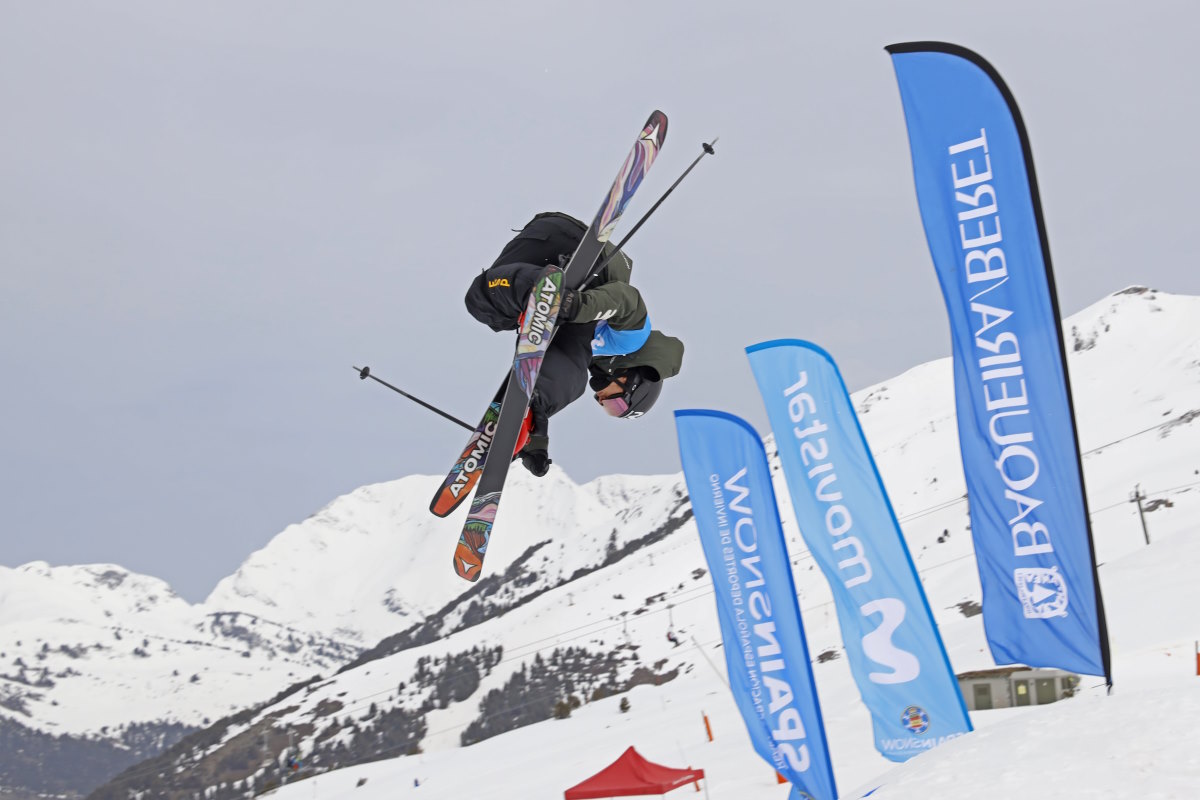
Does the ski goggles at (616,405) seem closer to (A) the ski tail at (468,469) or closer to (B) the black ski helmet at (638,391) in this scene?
(B) the black ski helmet at (638,391)

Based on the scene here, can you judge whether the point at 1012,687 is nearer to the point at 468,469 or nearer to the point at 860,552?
the point at 860,552

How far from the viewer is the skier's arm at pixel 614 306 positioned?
638cm

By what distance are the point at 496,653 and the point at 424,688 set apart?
9870 millimetres

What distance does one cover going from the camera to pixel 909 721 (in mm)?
10078

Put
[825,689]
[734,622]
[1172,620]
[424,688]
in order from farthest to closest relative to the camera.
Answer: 1. [424,688]
2. [825,689]
3. [1172,620]
4. [734,622]

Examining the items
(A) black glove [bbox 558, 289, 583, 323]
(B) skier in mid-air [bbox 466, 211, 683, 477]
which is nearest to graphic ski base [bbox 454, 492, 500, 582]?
(B) skier in mid-air [bbox 466, 211, 683, 477]

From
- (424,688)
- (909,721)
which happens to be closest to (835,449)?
(909,721)

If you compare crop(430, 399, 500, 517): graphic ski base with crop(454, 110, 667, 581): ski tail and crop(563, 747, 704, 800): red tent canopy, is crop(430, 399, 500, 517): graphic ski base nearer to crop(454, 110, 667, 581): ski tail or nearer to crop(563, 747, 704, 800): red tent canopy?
A: crop(454, 110, 667, 581): ski tail

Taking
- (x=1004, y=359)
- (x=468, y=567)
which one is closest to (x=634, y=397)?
(x=468, y=567)

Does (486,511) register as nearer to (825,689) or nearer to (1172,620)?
(1172,620)

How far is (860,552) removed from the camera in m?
10.8

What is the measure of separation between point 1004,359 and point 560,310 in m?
3.03

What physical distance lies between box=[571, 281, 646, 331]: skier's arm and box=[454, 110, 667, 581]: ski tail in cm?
15

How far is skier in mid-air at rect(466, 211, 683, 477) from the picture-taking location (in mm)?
6504
